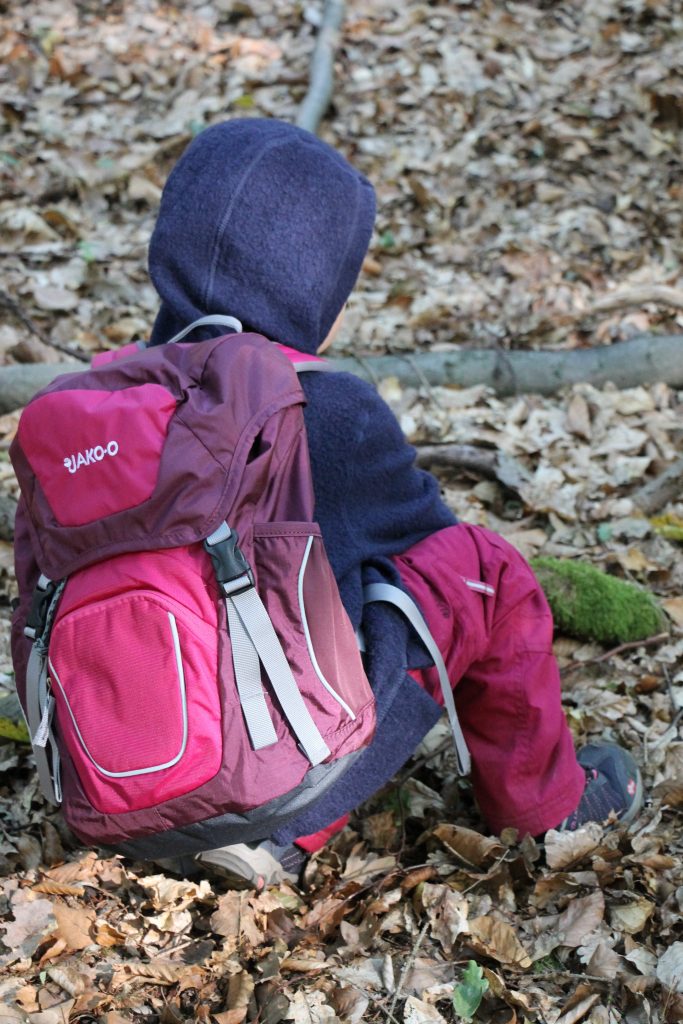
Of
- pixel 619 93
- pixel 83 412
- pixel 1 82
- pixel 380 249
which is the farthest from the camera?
pixel 1 82

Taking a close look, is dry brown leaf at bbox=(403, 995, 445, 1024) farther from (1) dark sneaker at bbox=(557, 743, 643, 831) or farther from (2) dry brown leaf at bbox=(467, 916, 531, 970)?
(1) dark sneaker at bbox=(557, 743, 643, 831)

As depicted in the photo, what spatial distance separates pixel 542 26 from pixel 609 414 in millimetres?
3989

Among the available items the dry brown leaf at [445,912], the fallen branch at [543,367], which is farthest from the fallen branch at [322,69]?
the dry brown leaf at [445,912]

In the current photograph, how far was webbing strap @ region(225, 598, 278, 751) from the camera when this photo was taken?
1.87m

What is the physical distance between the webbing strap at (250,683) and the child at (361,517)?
1.42ft

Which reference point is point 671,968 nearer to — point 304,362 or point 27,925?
point 27,925

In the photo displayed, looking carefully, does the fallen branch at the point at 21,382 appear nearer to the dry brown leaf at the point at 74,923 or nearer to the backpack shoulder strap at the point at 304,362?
the backpack shoulder strap at the point at 304,362

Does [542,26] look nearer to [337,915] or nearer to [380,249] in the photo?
[380,249]

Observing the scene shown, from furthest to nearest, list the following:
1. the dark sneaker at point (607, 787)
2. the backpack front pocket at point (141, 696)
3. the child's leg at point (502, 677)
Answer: the dark sneaker at point (607, 787), the child's leg at point (502, 677), the backpack front pocket at point (141, 696)

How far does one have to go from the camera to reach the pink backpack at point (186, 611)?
6.03 ft

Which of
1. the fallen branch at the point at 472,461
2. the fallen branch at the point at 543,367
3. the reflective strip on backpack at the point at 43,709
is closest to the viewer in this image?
the reflective strip on backpack at the point at 43,709

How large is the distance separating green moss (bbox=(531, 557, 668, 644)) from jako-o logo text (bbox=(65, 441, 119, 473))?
1.88m

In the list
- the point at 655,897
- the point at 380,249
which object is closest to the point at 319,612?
the point at 655,897

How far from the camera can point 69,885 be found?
7.80ft
